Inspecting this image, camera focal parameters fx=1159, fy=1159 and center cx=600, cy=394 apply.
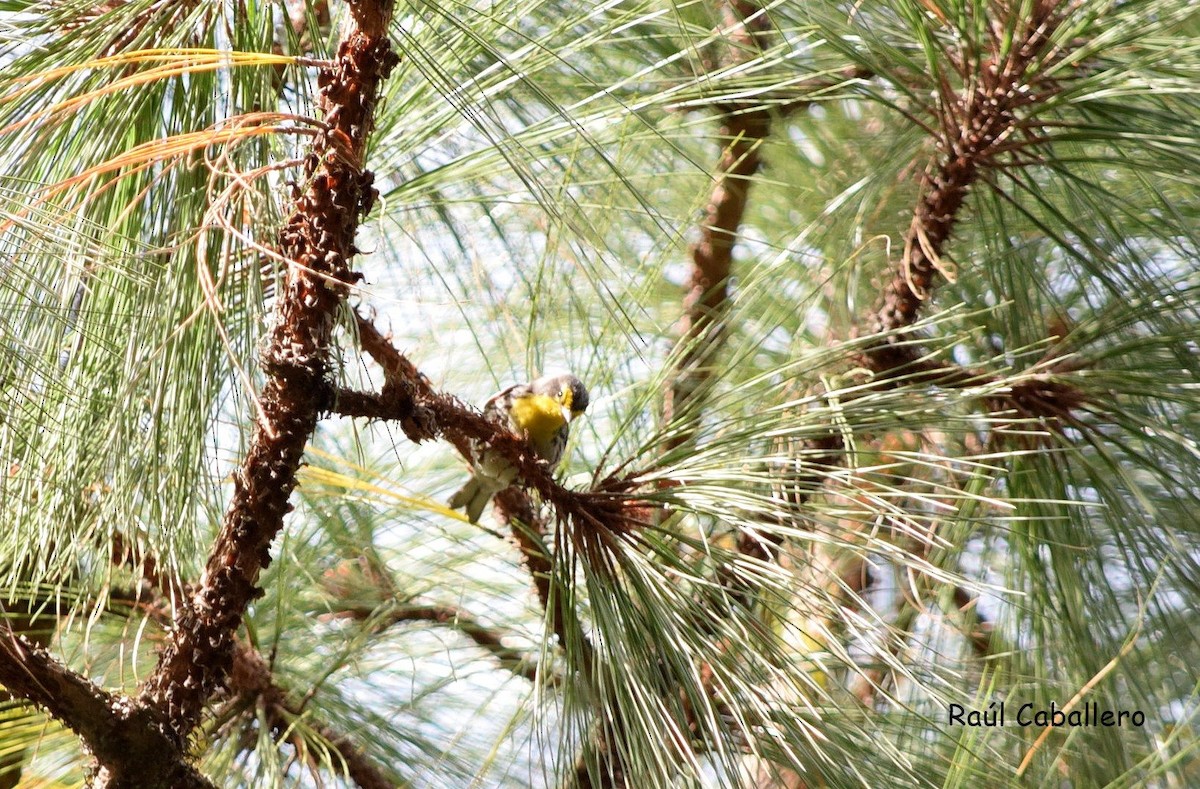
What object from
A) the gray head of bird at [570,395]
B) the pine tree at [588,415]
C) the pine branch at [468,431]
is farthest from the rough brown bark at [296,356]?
the gray head of bird at [570,395]

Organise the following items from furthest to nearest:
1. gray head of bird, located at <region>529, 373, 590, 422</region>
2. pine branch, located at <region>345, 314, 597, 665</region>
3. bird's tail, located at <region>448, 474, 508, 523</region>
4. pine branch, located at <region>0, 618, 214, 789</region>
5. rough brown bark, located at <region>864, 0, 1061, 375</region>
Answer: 1. gray head of bird, located at <region>529, 373, 590, 422</region>
2. bird's tail, located at <region>448, 474, 508, 523</region>
3. rough brown bark, located at <region>864, 0, 1061, 375</region>
4. pine branch, located at <region>345, 314, 597, 665</region>
5. pine branch, located at <region>0, 618, 214, 789</region>

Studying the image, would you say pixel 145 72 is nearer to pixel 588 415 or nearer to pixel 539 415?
pixel 539 415

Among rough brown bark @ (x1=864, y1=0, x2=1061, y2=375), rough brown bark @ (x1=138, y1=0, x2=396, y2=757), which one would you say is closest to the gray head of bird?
rough brown bark @ (x1=864, y1=0, x2=1061, y2=375)

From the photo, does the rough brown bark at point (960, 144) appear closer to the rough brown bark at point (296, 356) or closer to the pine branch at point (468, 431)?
the pine branch at point (468, 431)

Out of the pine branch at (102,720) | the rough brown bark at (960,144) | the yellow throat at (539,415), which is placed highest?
the rough brown bark at (960,144)

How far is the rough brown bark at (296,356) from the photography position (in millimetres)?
842

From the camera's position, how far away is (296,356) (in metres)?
0.84

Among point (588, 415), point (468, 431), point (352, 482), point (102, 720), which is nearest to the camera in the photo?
point (102, 720)

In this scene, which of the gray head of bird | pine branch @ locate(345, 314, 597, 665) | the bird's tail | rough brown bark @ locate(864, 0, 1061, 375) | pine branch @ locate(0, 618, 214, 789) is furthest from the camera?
the gray head of bird

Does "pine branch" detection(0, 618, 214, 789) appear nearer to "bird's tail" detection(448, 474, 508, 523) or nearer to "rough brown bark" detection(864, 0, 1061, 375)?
"bird's tail" detection(448, 474, 508, 523)

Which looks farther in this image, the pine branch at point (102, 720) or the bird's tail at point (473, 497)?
the bird's tail at point (473, 497)

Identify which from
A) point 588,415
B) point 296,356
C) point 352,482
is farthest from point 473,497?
point 296,356

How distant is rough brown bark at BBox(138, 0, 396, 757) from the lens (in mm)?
842

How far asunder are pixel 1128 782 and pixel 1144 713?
0.26 feet
